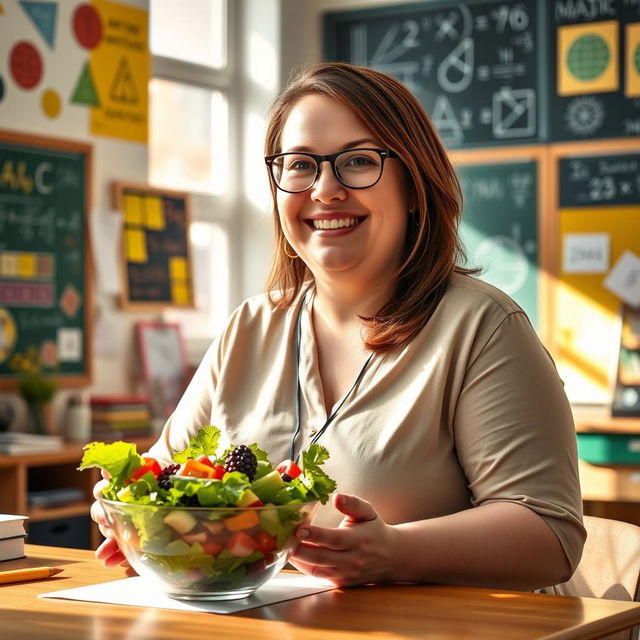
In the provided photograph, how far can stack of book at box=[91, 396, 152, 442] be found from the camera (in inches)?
169

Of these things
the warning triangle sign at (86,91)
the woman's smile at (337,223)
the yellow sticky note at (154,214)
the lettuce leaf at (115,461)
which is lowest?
the lettuce leaf at (115,461)

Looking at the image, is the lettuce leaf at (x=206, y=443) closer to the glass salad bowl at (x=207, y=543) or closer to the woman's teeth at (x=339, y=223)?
the glass salad bowl at (x=207, y=543)

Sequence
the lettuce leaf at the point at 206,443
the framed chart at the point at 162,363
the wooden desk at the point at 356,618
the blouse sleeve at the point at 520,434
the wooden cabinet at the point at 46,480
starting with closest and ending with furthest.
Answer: the wooden desk at the point at 356,618, the lettuce leaf at the point at 206,443, the blouse sleeve at the point at 520,434, the wooden cabinet at the point at 46,480, the framed chart at the point at 162,363

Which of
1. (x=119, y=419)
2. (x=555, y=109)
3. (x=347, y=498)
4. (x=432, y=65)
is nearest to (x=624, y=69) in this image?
(x=555, y=109)

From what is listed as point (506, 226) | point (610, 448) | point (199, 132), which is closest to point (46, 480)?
point (199, 132)

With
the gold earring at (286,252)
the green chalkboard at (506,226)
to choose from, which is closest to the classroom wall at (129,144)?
the green chalkboard at (506,226)

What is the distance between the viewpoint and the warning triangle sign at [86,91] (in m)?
4.47

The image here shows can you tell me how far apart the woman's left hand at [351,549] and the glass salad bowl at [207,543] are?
0.15ft

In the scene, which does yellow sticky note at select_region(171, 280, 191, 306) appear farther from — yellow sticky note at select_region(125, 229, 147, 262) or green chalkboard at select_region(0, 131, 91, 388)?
green chalkboard at select_region(0, 131, 91, 388)

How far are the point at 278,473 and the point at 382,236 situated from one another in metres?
0.58

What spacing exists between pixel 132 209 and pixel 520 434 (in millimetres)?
3253

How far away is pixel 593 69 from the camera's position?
4.91 m

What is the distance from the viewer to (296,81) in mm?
1995

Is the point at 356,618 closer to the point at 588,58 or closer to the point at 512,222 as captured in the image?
the point at 512,222
